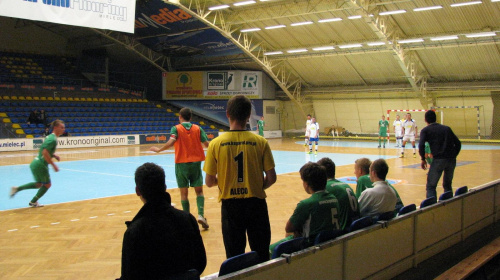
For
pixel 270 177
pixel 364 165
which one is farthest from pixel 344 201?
pixel 364 165

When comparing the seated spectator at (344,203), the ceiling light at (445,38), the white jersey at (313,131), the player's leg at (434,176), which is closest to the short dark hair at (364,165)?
the seated spectator at (344,203)

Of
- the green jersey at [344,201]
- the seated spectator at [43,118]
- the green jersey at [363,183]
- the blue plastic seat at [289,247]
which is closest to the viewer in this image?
the blue plastic seat at [289,247]

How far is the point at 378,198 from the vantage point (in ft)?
13.8

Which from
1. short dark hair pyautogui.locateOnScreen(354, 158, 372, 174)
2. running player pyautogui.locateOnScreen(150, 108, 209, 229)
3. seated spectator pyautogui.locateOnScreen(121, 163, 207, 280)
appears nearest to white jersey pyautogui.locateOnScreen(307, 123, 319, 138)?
running player pyautogui.locateOnScreen(150, 108, 209, 229)

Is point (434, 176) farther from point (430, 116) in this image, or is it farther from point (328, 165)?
point (328, 165)

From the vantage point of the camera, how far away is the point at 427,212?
443 cm

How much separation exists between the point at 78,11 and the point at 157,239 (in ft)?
30.7

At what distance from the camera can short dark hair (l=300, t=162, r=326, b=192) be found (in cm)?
352

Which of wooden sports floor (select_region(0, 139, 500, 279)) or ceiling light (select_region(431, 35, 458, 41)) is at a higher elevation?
ceiling light (select_region(431, 35, 458, 41))

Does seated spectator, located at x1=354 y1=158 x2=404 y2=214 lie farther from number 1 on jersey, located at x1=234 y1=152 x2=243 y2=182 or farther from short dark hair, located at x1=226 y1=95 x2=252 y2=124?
short dark hair, located at x1=226 y1=95 x2=252 y2=124

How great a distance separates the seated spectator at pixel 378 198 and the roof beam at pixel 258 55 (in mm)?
16830

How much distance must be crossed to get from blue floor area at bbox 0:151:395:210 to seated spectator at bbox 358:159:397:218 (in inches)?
250

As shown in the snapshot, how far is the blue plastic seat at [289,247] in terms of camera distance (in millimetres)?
2949

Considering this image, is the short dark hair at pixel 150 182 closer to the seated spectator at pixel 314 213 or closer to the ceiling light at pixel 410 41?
the seated spectator at pixel 314 213
